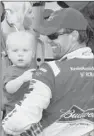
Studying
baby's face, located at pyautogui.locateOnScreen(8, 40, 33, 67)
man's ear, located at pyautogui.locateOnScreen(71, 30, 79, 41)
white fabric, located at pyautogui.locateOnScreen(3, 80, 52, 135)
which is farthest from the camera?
baby's face, located at pyautogui.locateOnScreen(8, 40, 33, 67)

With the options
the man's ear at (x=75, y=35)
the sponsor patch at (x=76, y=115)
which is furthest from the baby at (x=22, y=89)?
the man's ear at (x=75, y=35)

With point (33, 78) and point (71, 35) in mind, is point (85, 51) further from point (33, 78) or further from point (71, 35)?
point (33, 78)

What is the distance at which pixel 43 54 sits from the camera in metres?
2.13

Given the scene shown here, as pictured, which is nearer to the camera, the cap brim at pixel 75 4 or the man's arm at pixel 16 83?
the man's arm at pixel 16 83

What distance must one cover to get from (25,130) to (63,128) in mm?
185

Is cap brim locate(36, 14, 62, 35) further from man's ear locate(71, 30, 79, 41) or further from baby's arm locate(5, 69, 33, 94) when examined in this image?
baby's arm locate(5, 69, 33, 94)

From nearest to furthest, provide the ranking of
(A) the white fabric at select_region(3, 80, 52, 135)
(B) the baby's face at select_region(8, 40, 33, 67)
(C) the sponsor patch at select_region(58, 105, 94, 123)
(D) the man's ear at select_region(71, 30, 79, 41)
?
(A) the white fabric at select_region(3, 80, 52, 135) → (C) the sponsor patch at select_region(58, 105, 94, 123) → (D) the man's ear at select_region(71, 30, 79, 41) → (B) the baby's face at select_region(8, 40, 33, 67)

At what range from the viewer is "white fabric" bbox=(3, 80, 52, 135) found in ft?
5.43

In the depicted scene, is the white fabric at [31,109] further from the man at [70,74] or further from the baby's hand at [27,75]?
the baby's hand at [27,75]

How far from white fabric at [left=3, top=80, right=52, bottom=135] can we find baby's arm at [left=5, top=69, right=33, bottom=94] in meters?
0.21

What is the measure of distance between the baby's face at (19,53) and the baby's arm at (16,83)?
0.13 metres

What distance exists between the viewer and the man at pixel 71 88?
169 centimetres

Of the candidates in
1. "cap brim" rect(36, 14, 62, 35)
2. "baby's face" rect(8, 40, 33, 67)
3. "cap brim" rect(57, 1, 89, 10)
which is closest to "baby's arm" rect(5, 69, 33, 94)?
"baby's face" rect(8, 40, 33, 67)

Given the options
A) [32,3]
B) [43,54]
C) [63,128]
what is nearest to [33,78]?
[63,128]
